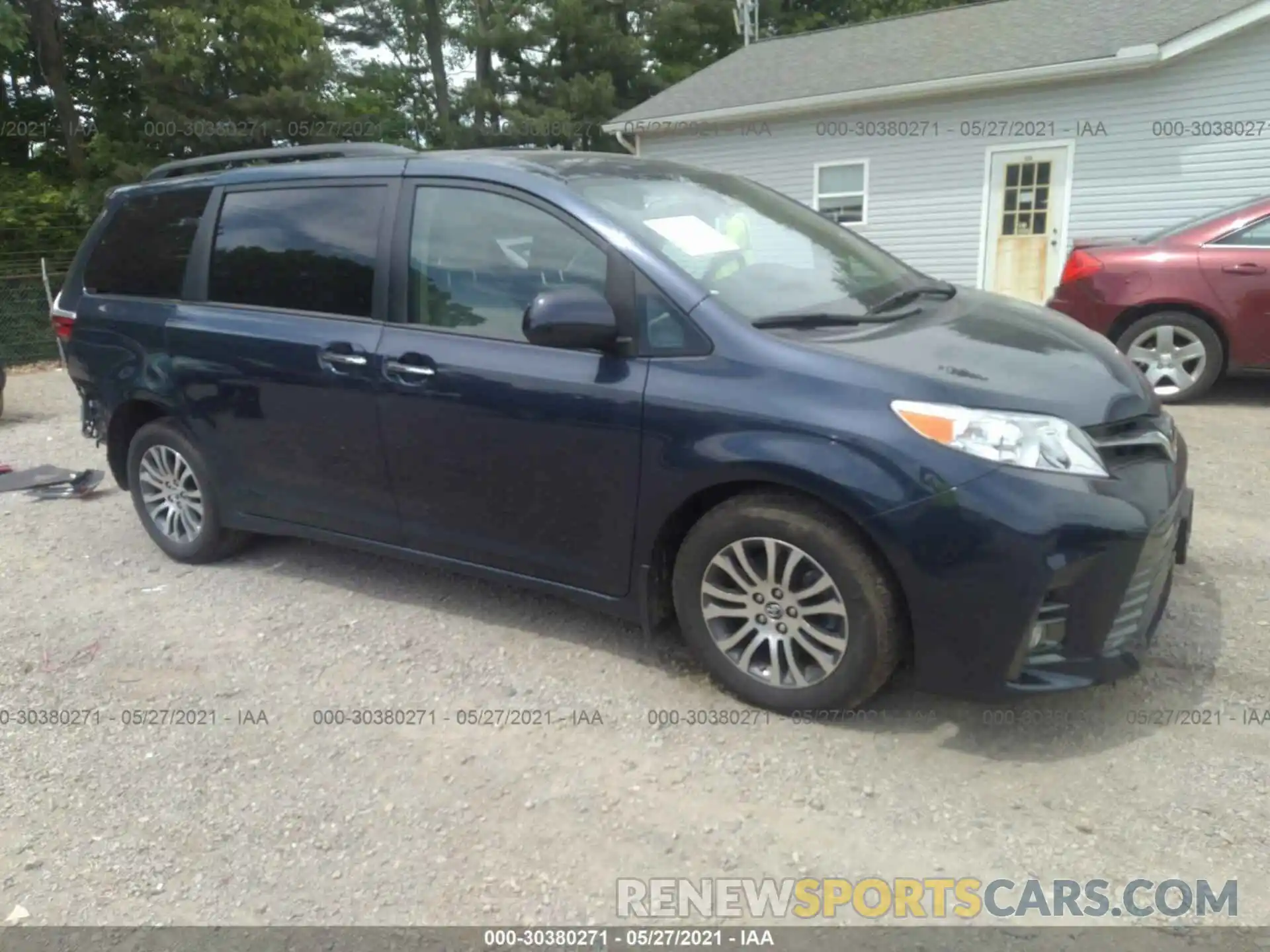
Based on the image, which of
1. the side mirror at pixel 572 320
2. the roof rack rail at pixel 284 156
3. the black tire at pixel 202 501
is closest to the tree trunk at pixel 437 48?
the roof rack rail at pixel 284 156

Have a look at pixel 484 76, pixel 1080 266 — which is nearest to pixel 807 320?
pixel 1080 266

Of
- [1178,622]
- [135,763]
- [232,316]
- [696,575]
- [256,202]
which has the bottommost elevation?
[135,763]

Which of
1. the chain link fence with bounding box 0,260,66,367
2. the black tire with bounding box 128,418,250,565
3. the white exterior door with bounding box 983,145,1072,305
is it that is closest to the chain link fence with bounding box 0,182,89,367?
the chain link fence with bounding box 0,260,66,367

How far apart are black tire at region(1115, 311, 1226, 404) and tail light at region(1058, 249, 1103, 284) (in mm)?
498

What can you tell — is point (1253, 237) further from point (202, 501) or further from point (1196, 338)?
point (202, 501)

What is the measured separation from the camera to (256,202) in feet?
14.4

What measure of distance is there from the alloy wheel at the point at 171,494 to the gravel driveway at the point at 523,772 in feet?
1.80

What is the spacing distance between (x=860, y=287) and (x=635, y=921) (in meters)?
2.38

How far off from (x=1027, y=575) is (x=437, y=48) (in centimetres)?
3179

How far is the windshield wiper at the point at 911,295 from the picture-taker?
3.63 meters

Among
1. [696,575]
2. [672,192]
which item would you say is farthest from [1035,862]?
[672,192]

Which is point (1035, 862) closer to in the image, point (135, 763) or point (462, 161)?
point (135, 763)

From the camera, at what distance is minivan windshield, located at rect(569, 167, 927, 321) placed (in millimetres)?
3434

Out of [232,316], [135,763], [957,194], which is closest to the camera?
[135,763]
